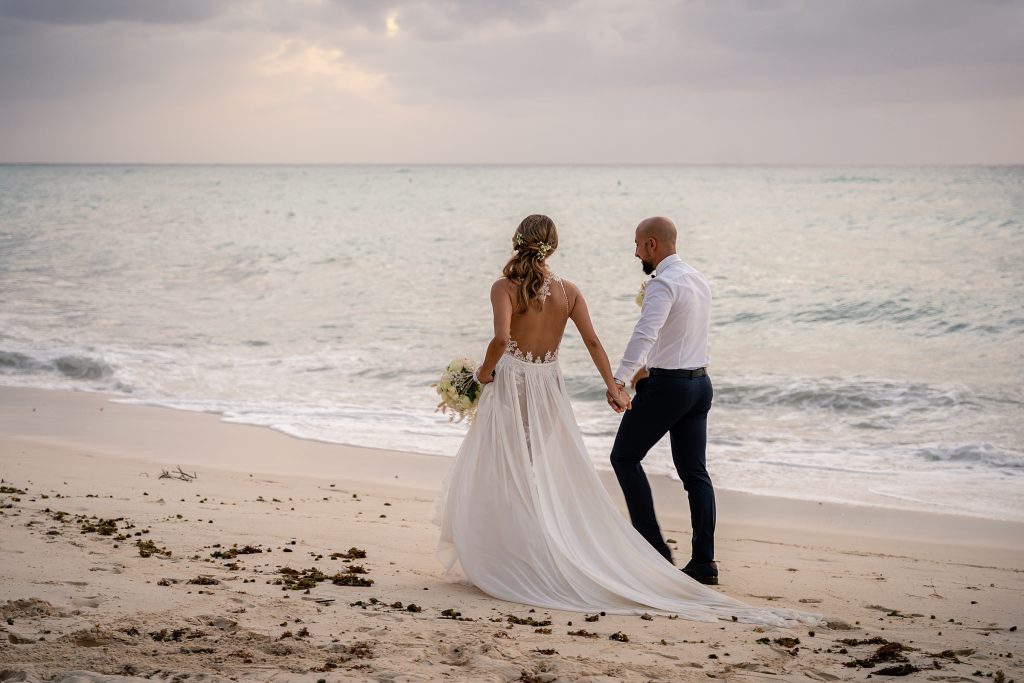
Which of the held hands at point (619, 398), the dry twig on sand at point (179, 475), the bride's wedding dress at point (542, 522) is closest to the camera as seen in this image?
the bride's wedding dress at point (542, 522)

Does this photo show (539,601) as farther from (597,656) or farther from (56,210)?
(56,210)

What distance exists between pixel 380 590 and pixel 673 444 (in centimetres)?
180

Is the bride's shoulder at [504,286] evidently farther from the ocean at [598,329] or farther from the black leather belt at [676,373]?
the ocean at [598,329]

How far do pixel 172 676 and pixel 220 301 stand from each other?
64.6ft

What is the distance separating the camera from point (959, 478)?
8.56 metres

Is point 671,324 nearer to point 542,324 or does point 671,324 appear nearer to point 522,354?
point 542,324

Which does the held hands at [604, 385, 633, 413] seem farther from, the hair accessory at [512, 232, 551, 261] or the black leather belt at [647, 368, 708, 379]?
the hair accessory at [512, 232, 551, 261]

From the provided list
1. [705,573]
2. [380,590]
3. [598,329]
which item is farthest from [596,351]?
[598,329]

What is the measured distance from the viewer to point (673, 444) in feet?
17.5

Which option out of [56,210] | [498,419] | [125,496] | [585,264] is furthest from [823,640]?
[56,210]

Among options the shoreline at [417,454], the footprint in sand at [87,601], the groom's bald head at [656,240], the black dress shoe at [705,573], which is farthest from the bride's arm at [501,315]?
the shoreline at [417,454]

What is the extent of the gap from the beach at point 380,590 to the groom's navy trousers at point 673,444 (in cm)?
51

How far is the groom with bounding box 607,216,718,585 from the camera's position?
5.03 metres

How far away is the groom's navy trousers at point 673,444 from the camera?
16.8 ft
